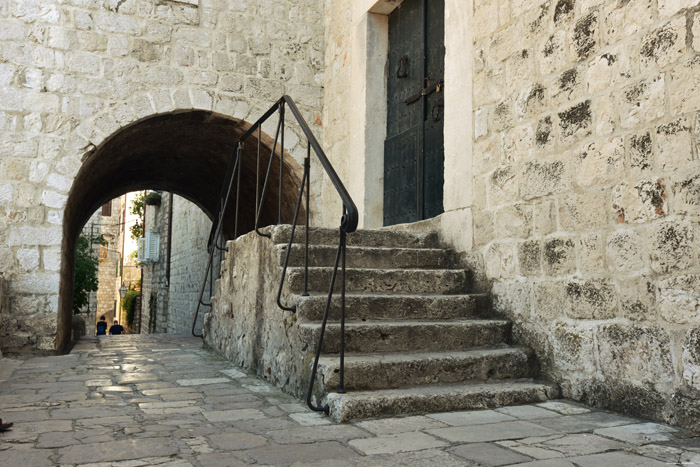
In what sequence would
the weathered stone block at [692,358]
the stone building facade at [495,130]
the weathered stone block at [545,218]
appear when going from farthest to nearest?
the weathered stone block at [545,218] → the stone building facade at [495,130] → the weathered stone block at [692,358]

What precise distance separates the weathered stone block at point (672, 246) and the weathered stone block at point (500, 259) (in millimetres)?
1015

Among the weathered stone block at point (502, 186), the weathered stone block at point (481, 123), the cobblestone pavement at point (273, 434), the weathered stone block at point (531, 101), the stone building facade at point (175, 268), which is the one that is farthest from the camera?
the stone building facade at point (175, 268)

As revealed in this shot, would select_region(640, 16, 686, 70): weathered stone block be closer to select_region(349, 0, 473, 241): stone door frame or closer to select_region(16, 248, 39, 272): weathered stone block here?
select_region(349, 0, 473, 241): stone door frame

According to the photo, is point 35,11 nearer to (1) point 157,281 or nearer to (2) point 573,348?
(2) point 573,348

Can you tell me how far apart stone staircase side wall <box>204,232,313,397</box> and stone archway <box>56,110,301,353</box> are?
1.60 m

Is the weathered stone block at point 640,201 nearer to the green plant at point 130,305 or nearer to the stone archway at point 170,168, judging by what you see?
the stone archway at point 170,168

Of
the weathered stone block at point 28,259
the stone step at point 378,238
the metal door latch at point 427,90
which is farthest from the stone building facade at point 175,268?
the stone step at point 378,238

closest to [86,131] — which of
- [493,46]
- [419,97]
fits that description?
[419,97]

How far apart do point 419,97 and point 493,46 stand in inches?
56.3

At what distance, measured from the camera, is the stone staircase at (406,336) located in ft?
9.65

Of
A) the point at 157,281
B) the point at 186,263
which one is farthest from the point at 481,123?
the point at 157,281

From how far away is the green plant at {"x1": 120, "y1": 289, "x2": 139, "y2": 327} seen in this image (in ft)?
65.1

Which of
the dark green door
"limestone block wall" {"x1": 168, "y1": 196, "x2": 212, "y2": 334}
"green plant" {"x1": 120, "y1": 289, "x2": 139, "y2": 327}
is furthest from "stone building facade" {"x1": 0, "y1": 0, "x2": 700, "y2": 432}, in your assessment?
"green plant" {"x1": 120, "y1": 289, "x2": 139, "y2": 327}

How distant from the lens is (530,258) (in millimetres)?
3555
